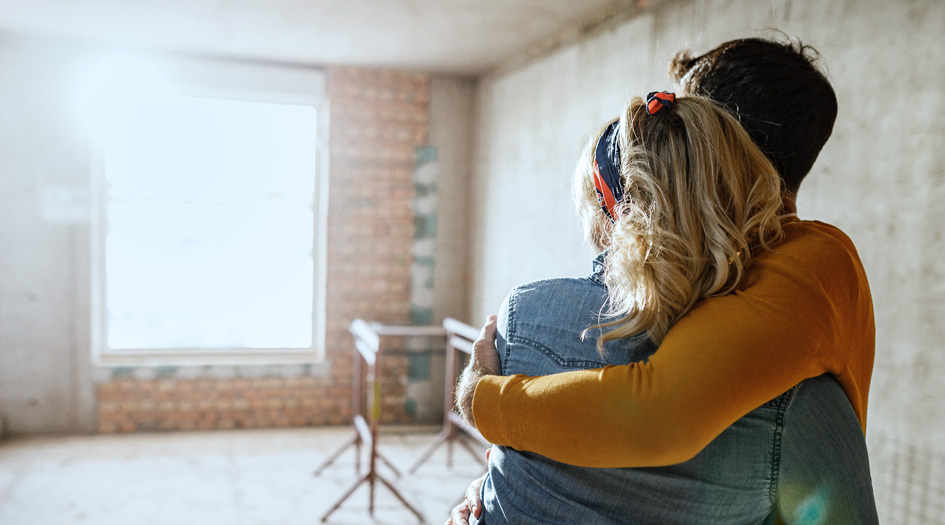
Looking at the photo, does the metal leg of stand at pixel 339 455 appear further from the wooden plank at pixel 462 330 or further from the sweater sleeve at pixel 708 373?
the sweater sleeve at pixel 708 373

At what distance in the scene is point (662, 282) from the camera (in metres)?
0.77

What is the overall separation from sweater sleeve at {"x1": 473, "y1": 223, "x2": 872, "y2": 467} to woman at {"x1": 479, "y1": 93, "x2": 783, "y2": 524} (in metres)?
0.04

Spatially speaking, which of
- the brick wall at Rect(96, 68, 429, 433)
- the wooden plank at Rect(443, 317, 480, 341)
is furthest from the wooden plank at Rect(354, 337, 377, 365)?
the brick wall at Rect(96, 68, 429, 433)

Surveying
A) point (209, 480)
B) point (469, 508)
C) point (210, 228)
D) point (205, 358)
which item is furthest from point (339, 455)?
point (469, 508)

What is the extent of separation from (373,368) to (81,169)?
8.22ft

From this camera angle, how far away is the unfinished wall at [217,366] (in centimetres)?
412

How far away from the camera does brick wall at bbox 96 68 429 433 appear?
179 inches

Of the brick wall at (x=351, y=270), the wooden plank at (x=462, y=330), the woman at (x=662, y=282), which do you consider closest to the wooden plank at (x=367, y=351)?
the wooden plank at (x=462, y=330)

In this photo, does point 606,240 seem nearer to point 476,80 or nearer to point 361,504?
point 361,504

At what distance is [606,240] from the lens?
90 centimetres

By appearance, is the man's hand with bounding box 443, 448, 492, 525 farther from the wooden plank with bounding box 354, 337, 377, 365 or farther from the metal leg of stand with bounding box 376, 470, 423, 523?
the metal leg of stand with bounding box 376, 470, 423, 523

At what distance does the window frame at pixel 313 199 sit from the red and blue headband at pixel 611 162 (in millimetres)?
4002

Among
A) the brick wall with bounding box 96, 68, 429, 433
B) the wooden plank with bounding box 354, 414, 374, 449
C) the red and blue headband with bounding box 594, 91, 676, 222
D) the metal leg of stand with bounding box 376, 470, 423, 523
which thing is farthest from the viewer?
the brick wall with bounding box 96, 68, 429, 433

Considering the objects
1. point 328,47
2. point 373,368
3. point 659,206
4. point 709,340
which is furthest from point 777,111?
point 328,47
